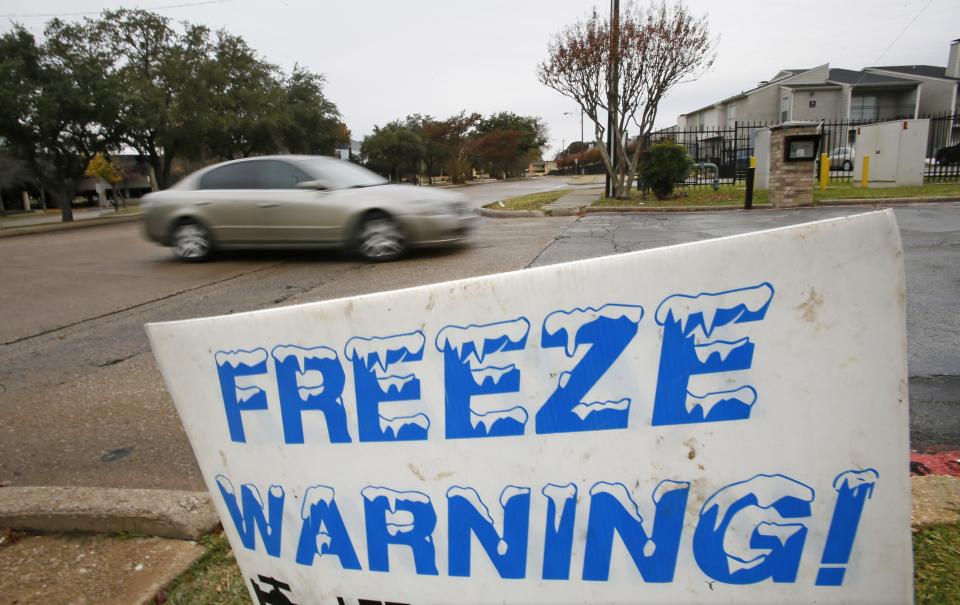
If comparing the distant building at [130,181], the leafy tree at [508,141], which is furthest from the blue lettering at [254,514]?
the distant building at [130,181]

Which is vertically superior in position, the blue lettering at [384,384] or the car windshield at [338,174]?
the car windshield at [338,174]

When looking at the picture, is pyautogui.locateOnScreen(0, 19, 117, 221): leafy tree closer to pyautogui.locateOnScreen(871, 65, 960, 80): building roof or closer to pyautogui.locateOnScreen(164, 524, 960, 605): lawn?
pyautogui.locateOnScreen(164, 524, 960, 605): lawn

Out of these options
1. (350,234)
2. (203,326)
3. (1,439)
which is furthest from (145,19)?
(203,326)

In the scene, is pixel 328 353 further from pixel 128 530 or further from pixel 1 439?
pixel 1 439

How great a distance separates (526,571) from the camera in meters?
1.44

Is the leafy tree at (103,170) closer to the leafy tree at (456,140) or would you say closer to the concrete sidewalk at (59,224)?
the concrete sidewalk at (59,224)

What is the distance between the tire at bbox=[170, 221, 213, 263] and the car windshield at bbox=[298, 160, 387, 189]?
1.92 meters

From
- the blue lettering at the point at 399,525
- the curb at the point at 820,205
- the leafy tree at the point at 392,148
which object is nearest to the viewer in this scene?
the blue lettering at the point at 399,525

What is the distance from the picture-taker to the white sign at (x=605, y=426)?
1.26 meters

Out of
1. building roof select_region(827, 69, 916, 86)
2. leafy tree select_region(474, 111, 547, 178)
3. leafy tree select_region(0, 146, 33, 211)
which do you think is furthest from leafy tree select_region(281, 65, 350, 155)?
building roof select_region(827, 69, 916, 86)

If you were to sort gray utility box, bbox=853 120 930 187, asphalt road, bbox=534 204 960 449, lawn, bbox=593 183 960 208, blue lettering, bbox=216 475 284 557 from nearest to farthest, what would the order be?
blue lettering, bbox=216 475 284 557
asphalt road, bbox=534 204 960 449
lawn, bbox=593 183 960 208
gray utility box, bbox=853 120 930 187

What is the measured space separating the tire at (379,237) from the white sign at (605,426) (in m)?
6.40

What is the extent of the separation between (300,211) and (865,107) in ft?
161

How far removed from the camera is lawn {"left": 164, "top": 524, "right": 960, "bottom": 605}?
5.64 ft
